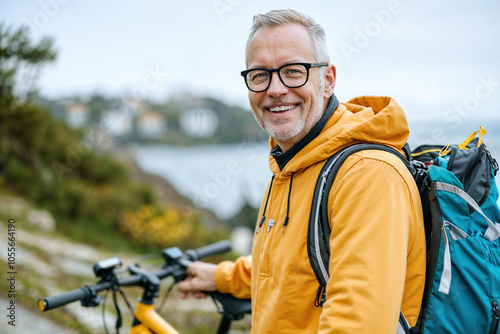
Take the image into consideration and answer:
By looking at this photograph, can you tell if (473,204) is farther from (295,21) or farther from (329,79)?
(295,21)

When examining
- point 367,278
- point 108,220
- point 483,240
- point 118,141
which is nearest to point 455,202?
point 483,240

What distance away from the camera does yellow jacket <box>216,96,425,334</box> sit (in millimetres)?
1243

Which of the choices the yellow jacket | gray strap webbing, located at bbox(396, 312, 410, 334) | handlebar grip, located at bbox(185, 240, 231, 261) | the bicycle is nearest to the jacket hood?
the yellow jacket

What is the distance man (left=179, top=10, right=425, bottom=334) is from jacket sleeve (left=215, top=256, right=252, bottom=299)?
0.40m

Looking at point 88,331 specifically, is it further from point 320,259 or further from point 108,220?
point 108,220

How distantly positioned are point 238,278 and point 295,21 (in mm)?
1364

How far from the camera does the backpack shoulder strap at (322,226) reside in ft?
4.72

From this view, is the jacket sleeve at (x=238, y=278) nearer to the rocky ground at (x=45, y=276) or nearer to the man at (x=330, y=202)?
the man at (x=330, y=202)

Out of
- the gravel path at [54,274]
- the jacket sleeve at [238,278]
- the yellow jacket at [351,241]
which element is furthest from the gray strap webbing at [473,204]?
the gravel path at [54,274]

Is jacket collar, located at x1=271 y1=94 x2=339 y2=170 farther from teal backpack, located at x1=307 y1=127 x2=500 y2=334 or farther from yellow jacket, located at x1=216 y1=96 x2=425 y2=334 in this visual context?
teal backpack, located at x1=307 y1=127 x2=500 y2=334

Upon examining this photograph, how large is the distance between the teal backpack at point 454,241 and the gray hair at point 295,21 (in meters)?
0.49

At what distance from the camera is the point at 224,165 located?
8.05m

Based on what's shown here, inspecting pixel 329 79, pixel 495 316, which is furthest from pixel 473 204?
pixel 329 79

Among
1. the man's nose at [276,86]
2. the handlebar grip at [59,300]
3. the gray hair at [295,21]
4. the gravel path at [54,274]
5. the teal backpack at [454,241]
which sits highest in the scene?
the gray hair at [295,21]
